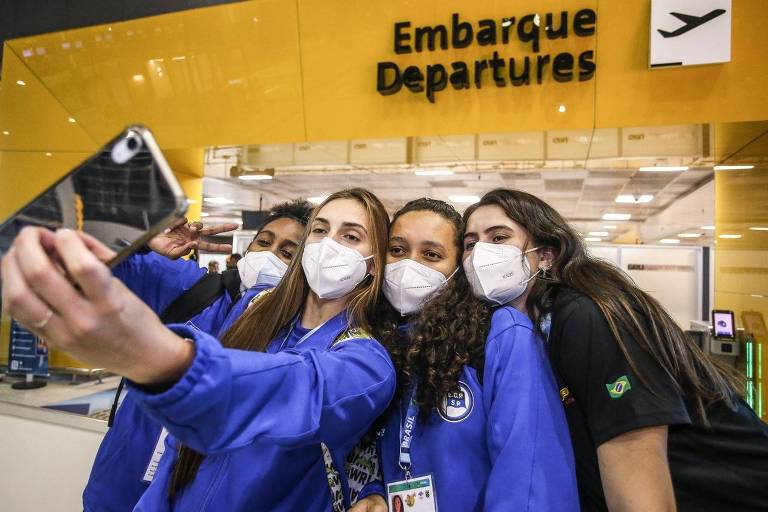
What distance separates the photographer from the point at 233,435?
0.73 meters

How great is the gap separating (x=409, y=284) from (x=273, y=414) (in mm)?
906

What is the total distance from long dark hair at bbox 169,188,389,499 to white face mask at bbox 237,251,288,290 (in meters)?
0.55

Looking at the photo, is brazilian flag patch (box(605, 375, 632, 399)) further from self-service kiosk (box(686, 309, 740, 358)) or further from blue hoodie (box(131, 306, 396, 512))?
self-service kiosk (box(686, 309, 740, 358))

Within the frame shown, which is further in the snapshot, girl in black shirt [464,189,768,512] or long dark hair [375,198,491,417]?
long dark hair [375,198,491,417]

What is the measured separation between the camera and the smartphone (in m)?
0.56

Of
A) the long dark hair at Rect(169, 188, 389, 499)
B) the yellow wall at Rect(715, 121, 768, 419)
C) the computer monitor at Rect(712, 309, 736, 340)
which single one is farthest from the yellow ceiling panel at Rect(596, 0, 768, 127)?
the long dark hair at Rect(169, 188, 389, 499)

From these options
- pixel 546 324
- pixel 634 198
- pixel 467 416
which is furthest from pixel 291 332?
pixel 634 198

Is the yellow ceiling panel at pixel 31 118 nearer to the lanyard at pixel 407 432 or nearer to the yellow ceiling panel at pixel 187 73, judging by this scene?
the yellow ceiling panel at pixel 187 73

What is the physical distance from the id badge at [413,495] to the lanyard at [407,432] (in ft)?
0.09

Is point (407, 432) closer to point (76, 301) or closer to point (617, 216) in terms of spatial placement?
point (76, 301)

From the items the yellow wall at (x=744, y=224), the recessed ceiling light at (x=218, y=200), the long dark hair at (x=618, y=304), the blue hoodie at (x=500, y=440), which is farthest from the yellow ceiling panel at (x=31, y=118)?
the recessed ceiling light at (x=218, y=200)

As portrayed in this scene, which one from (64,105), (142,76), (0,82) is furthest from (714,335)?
(0,82)

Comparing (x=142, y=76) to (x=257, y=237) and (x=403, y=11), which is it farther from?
(x=257, y=237)

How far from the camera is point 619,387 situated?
3.95 ft
